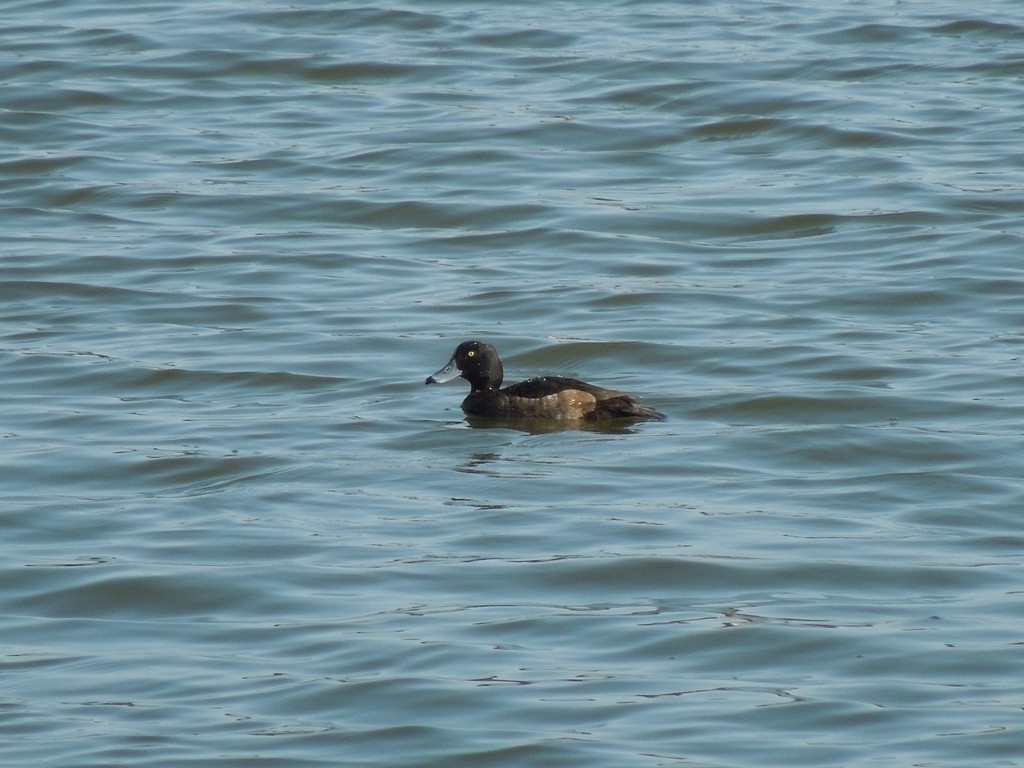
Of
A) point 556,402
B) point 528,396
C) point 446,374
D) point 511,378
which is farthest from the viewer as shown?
point 511,378

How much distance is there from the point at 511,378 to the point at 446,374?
3.24 ft

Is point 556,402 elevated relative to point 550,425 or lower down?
elevated

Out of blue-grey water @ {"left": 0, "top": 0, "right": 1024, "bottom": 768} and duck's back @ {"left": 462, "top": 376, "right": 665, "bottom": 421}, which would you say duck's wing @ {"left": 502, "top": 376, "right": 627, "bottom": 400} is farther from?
blue-grey water @ {"left": 0, "top": 0, "right": 1024, "bottom": 768}

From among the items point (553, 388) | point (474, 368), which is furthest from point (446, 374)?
point (553, 388)

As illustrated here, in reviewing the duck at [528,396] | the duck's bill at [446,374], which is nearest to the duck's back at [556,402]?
the duck at [528,396]

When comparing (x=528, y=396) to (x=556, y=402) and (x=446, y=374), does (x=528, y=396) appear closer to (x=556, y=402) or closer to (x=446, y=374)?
(x=556, y=402)

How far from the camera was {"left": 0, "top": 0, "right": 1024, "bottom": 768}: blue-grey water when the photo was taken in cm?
681

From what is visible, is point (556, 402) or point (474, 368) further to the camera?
point (474, 368)

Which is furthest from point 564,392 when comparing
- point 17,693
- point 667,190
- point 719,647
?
point 667,190

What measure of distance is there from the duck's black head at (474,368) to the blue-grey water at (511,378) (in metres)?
0.26

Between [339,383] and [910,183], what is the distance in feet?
21.7

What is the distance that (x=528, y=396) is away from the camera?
446 inches

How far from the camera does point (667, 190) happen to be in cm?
1702

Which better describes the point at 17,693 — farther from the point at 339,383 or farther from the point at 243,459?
the point at 339,383
